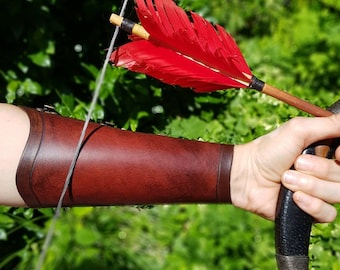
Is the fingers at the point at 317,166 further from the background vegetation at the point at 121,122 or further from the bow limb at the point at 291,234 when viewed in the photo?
the background vegetation at the point at 121,122

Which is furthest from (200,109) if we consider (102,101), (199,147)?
(199,147)

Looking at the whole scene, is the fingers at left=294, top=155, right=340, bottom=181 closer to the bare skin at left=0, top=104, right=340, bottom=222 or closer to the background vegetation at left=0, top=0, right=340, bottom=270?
the bare skin at left=0, top=104, right=340, bottom=222

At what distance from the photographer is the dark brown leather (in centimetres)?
127

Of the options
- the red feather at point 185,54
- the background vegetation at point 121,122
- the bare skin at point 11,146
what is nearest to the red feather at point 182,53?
the red feather at point 185,54

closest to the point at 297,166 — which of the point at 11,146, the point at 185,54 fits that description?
the point at 185,54

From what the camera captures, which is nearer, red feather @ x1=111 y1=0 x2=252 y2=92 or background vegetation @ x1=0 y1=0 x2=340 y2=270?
red feather @ x1=111 y1=0 x2=252 y2=92

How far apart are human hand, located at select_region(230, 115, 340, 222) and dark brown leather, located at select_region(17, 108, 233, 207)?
0.05 m

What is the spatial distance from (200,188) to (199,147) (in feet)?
0.28

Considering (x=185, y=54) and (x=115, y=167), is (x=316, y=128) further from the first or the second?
(x=115, y=167)

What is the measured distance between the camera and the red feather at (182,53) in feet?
4.16

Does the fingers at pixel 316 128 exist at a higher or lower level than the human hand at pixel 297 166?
higher

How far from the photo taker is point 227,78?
4.21 ft

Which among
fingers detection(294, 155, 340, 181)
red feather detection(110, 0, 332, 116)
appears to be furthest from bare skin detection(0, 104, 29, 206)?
fingers detection(294, 155, 340, 181)

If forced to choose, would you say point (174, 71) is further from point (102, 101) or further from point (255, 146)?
point (102, 101)
